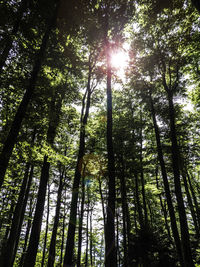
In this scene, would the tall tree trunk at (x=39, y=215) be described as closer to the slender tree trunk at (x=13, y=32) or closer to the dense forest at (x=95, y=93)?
the dense forest at (x=95, y=93)

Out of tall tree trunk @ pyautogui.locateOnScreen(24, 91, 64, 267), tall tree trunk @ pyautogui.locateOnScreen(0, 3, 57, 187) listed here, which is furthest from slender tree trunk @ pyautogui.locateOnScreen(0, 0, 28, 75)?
tall tree trunk @ pyautogui.locateOnScreen(24, 91, 64, 267)

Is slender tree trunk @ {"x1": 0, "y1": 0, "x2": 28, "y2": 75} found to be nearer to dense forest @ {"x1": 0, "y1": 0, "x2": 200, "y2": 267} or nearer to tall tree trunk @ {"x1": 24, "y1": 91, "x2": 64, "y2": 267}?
dense forest @ {"x1": 0, "y1": 0, "x2": 200, "y2": 267}

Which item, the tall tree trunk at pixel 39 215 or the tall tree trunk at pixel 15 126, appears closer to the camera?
the tall tree trunk at pixel 15 126

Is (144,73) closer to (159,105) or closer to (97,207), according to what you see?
(159,105)

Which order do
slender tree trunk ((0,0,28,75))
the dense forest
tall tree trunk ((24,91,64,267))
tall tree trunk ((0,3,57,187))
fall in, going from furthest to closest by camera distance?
tall tree trunk ((24,91,64,267))
the dense forest
slender tree trunk ((0,0,28,75))
tall tree trunk ((0,3,57,187))

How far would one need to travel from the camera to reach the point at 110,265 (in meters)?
5.35

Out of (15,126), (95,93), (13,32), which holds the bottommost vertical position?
(15,126)

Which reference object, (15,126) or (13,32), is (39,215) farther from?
(13,32)

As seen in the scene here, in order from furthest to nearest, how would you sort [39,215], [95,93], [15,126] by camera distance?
[95,93] < [39,215] < [15,126]

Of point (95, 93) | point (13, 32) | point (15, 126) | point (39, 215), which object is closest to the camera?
point (15, 126)

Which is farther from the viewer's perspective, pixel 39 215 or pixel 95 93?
pixel 95 93

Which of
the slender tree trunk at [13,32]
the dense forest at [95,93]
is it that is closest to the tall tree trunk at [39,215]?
the dense forest at [95,93]

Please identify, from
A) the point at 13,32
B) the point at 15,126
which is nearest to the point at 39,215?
the point at 15,126

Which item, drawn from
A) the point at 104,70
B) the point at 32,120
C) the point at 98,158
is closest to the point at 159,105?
the point at 104,70
